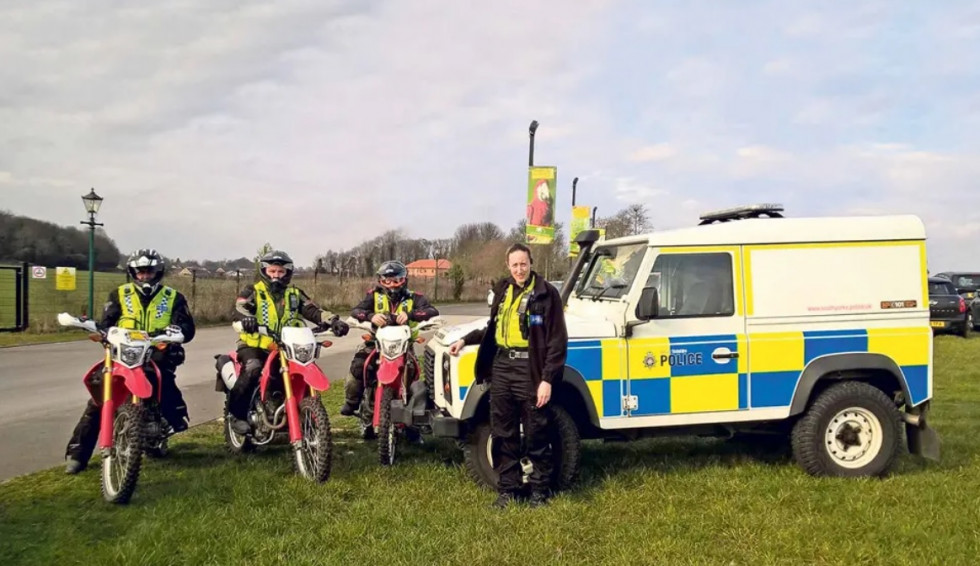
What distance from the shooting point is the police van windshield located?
5807 mm

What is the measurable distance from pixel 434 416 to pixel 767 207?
3.40 metres

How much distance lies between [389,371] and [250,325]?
122 centimetres

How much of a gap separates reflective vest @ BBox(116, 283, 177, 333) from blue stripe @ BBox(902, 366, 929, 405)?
20.1 feet

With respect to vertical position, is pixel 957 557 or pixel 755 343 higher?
pixel 755 343

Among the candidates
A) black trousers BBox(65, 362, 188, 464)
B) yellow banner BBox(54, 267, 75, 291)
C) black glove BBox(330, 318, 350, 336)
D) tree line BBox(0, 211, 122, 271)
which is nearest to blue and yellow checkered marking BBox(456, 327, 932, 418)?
black glove BBox(330, 318, 350, 336)

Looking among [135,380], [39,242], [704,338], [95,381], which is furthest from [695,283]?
[39,242]

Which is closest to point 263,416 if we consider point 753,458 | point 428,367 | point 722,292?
point 428,367

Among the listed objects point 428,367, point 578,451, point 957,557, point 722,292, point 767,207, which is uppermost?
point 767,207

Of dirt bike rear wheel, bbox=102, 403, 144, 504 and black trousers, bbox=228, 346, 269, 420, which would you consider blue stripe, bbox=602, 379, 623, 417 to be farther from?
dirt bike rear wheel, bbox=102, 403, 144, 504

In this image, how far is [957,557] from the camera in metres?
4.17

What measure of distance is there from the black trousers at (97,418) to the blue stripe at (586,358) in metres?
3.38

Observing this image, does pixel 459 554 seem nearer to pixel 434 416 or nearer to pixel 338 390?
pixel 434 416

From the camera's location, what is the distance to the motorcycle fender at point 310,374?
5.55 meters

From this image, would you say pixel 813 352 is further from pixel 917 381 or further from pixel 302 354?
pixel 302 354
